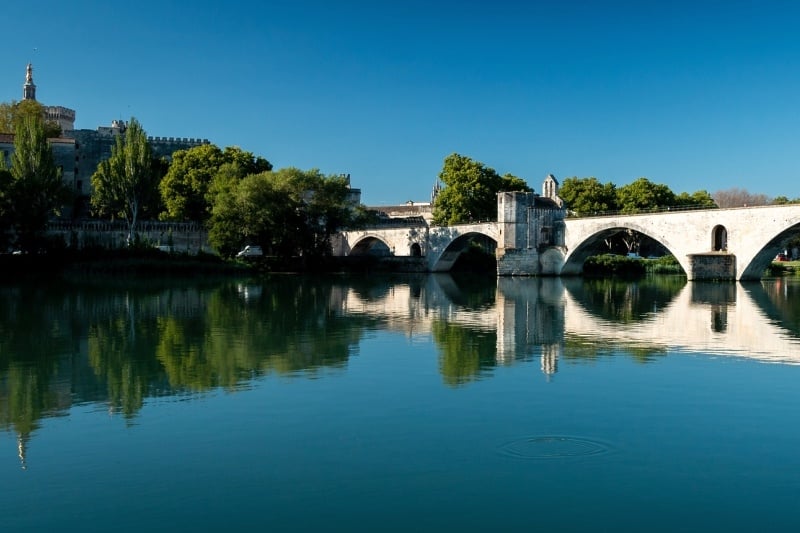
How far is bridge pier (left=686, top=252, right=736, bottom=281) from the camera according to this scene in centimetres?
4109

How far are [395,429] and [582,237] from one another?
4207cm

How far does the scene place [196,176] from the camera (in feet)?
177

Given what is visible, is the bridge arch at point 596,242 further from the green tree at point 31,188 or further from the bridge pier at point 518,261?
the green tree at point 31,188

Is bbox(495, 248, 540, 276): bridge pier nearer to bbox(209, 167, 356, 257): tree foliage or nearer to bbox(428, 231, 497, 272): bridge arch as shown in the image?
bbox(428, 231, 497, 272): bridge arch

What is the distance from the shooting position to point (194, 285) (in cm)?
3578

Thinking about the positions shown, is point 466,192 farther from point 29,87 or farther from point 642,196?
point 29,87

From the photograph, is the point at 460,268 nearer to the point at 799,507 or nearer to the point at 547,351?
the point at 547,351

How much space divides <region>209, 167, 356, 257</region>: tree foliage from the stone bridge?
9245 millimetres

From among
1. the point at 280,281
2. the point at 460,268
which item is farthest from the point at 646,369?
the point at 460,268

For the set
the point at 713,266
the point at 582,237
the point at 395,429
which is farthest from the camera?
the point at 582,237

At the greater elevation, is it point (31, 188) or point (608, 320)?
point (31, 188)

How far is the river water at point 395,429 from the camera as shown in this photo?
6.32 meters

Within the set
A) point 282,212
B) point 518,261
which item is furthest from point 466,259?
point 282,212

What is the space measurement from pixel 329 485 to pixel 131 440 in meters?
2.51
